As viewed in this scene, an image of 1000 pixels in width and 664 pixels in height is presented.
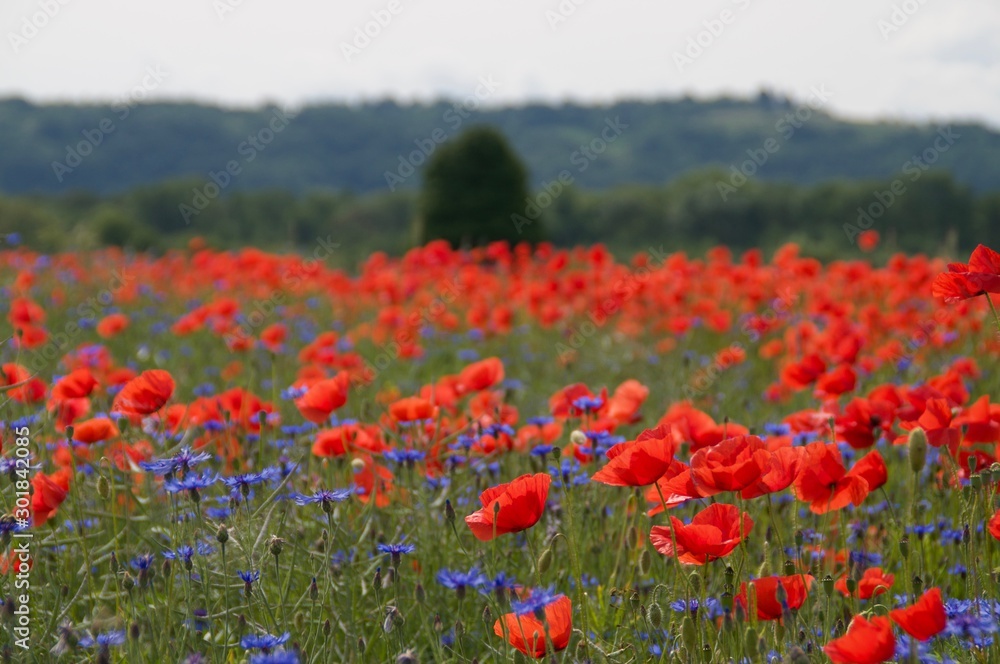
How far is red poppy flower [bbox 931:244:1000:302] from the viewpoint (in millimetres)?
1549

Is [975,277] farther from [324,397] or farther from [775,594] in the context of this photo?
[324,397]

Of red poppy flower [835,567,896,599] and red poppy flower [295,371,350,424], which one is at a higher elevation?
red poppy flower [295,371,350,424]

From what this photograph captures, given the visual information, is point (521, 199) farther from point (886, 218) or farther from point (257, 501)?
point (257, 501)

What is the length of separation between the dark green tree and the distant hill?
213 ft

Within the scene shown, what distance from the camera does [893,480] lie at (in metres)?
2.97

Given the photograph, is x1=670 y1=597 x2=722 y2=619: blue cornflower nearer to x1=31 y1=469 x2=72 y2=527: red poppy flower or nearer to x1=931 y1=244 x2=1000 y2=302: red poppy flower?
x1=931 y1=244 x2=1000 y2=302: red poppy flower

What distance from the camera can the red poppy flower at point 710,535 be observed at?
4.43 feet

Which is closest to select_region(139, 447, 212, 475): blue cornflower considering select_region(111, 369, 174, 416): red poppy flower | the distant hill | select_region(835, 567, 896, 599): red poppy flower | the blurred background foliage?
select_region(111, 369, 174, 416): red poppy flower

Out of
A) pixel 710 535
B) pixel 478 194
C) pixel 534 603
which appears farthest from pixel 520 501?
pixel 478 194

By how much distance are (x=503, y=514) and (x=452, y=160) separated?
13.7 metres

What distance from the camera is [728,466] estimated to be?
1.37m

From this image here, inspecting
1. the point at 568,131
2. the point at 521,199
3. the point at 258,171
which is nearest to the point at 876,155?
the point at 568,131

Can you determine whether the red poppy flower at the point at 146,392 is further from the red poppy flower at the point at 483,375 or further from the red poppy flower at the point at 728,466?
the red poppy flower at the point at 728,466

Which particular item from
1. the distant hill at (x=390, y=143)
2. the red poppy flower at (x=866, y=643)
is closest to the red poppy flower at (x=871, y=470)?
the red poppy flower at (x=866, y=643)
